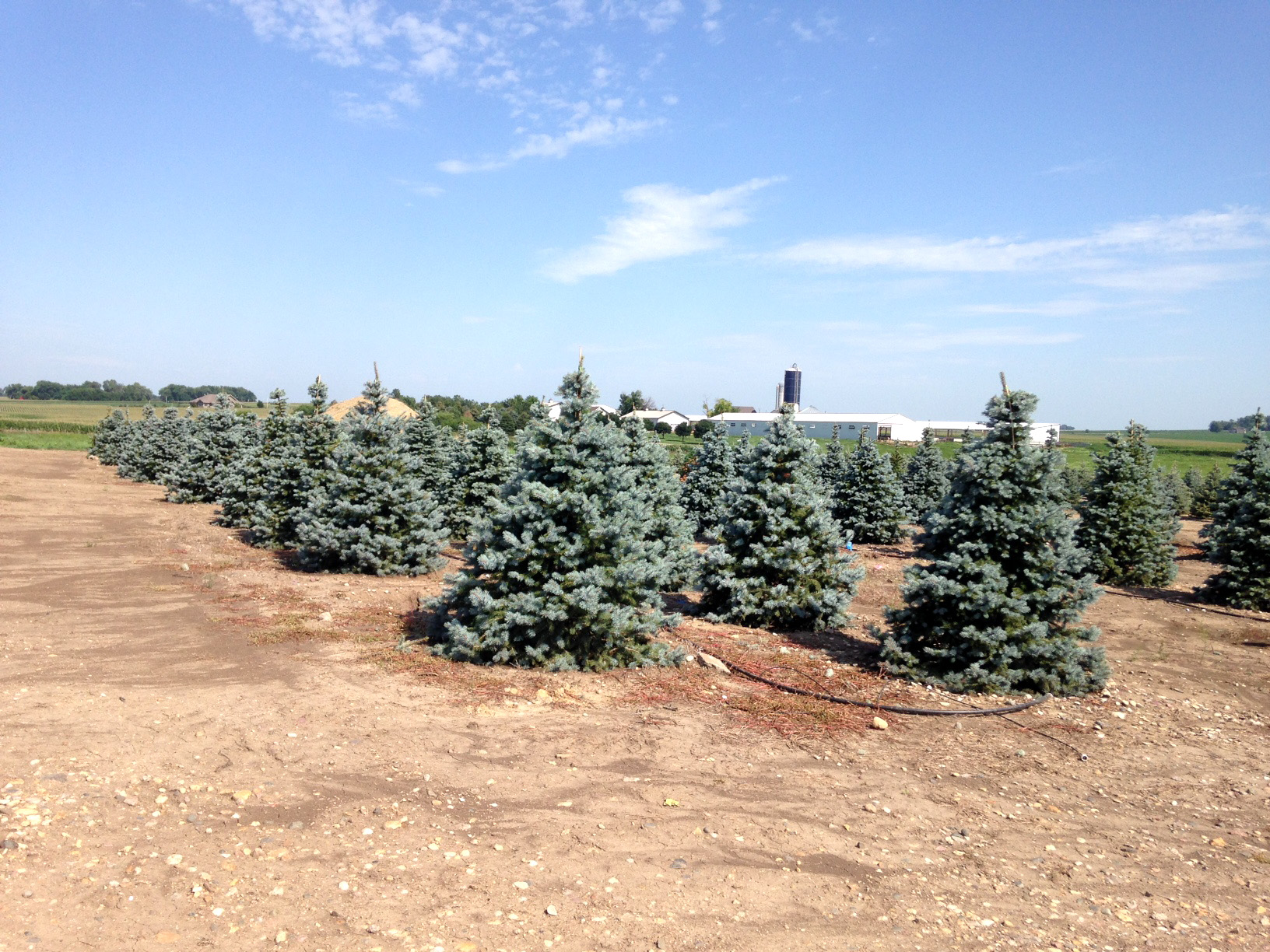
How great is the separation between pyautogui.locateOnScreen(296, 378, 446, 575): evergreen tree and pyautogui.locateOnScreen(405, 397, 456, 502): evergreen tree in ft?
22.2

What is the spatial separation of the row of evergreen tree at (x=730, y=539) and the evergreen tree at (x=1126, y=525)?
39 mm

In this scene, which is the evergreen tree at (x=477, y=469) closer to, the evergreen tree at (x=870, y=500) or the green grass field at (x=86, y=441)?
the evergreen tree at (x=870, y=500)

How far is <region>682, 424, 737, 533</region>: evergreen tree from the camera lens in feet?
73.6

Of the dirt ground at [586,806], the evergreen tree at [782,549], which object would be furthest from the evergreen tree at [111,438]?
the evergreen tree at [782,549]

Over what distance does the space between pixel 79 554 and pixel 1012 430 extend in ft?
55.9

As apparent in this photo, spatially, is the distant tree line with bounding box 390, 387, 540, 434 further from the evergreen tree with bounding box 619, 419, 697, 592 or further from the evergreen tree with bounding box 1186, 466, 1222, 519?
the evergreen tree with bounding box 1186, 466, 1222, 519

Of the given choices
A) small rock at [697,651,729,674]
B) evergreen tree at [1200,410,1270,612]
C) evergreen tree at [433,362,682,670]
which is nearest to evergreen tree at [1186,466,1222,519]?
evergreen tree at [1200,410,1270,612]

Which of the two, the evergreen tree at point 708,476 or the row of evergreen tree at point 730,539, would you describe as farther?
the evergreen tree at point 708,476

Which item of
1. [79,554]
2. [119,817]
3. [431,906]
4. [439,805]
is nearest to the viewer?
[431,906]

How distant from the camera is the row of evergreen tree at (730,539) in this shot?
8.32 m

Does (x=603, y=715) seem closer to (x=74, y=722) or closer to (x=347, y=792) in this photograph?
(x=347, y=792)

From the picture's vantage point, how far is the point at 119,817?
4.92m

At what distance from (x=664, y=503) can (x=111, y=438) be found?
45.1m

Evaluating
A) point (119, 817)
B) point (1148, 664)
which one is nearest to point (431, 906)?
point (119, 817)
